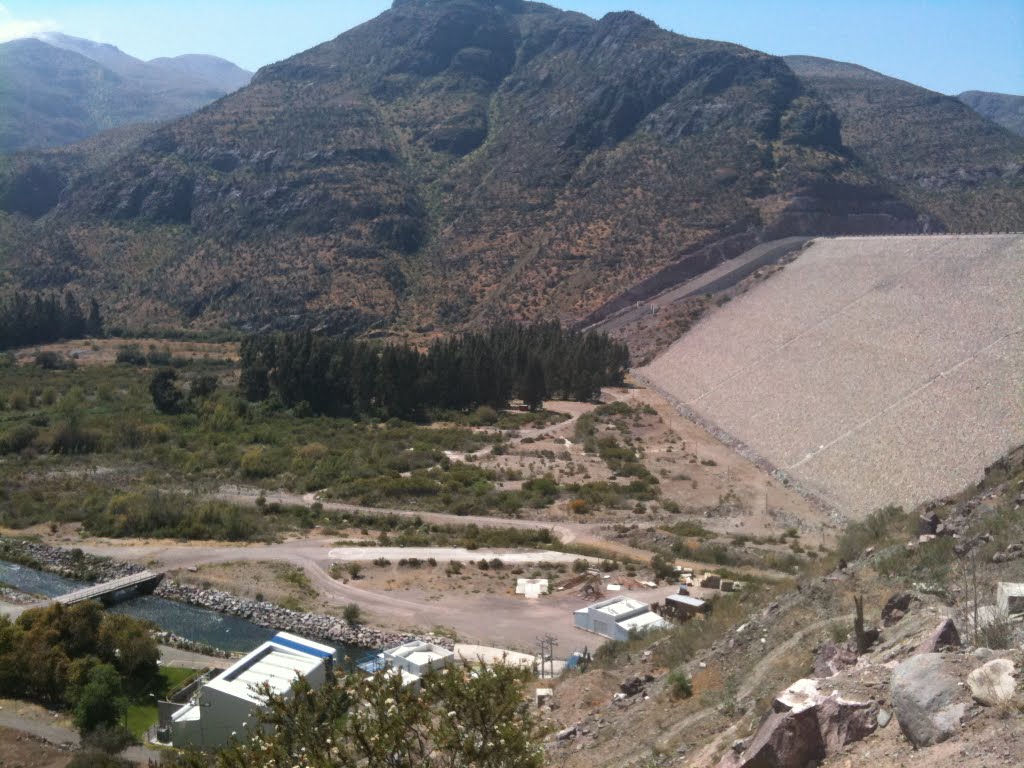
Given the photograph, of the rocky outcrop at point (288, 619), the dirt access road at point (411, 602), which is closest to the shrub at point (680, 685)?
the dirt access road at point (411, 602)

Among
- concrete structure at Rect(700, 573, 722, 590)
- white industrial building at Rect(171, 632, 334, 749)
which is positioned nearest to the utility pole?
white industrial building at Rect(171, 632, 334, 749)

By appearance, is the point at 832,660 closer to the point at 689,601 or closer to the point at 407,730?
the point at 407,730

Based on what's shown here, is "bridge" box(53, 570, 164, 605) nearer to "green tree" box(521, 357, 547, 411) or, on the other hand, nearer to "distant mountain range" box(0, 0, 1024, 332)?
"green tree" box(521, 357, 547, 411)

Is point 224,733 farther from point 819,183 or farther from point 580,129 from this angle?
point 580,129

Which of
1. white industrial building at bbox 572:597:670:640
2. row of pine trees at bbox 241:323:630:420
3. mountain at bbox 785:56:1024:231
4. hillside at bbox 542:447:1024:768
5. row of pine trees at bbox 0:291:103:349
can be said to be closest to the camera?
hillside at bbox 542:447:1024:768

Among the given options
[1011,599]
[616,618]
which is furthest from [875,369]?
[1011,599]

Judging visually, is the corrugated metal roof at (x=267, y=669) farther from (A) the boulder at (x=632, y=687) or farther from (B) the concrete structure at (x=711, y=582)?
(B) the concrete structure at (x=711, y=582)
